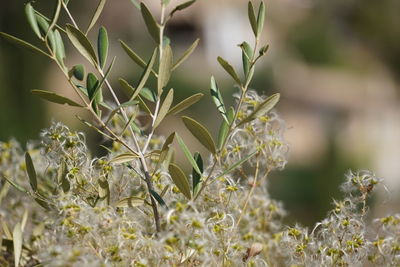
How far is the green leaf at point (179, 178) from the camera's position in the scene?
49 cm

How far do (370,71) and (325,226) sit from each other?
9128mm

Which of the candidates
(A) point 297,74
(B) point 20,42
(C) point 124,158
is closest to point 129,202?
(C) point 124,158

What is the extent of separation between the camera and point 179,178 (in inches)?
19.4

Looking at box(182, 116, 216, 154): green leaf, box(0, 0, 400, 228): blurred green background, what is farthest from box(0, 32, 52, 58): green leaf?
box(0, 0, 400, 228): blurred green background

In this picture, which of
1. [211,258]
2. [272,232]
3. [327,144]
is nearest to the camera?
[211,258]

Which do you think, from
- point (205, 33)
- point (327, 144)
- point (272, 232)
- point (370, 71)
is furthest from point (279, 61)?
point (272, 232)

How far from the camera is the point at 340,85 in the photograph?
9.09m

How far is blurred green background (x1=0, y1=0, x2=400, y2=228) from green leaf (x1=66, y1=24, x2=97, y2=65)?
3.11 metres

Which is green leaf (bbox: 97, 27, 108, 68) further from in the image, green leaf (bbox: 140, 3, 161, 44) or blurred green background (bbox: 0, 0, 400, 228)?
blurred green background (bbox: 0, 0, 400, 228)

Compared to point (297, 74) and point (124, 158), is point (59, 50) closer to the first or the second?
point (124, 158)

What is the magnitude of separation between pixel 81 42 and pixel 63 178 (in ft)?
0.34

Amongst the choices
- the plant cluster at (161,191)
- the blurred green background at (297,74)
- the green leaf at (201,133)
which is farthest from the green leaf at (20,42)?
the blurred green background at (297,74)

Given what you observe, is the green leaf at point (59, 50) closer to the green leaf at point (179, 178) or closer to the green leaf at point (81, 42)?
the green leaf at point (81, 42)

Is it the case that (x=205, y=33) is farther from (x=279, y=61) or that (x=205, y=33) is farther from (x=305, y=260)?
(x=305, y=260)
